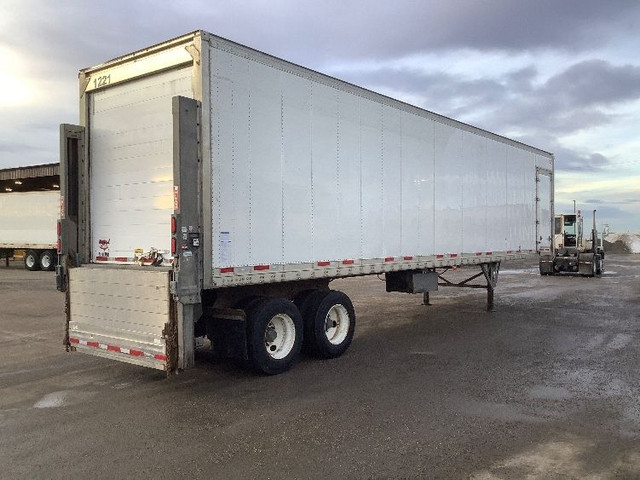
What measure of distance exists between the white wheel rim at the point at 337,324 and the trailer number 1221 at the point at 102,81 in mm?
4814

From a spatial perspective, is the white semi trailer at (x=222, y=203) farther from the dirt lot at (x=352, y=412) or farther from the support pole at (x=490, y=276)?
the support pole at (x=490, y=276)

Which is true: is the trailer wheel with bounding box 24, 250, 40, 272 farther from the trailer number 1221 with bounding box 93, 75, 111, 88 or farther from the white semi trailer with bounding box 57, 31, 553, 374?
the trailer number 1221 with bounding box 93, 75, 111, 88

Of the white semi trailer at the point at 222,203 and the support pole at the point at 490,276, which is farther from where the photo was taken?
the support pole at the point at 490,276

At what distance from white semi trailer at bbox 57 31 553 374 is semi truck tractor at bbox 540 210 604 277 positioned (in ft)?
Answer: 64.3

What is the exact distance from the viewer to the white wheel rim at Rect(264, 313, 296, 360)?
773 centimetres

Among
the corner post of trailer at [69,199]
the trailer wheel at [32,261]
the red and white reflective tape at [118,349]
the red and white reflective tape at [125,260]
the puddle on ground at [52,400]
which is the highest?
the corner post of trailer at [69,199]

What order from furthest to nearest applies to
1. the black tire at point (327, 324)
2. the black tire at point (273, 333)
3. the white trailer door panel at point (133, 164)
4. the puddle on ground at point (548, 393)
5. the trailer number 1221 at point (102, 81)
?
1. the black tire at point (327, 324)
2. the trailer number 1221 at point (102, 81)
3. the black tire at point (273, 333)
4. the white trailer door panel at point (133, 164)
5. the puddle on ground at point (548, 393)

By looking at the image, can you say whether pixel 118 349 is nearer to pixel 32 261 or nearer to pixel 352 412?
pixel 352 412

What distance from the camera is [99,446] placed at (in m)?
5.11

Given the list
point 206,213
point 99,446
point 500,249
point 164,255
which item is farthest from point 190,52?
point 500,249

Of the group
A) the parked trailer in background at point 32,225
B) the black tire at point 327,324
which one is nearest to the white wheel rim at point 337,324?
the black tire at point 327,324

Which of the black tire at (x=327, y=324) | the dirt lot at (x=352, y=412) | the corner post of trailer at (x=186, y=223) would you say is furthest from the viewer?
the black tire at (x=327, y=324)

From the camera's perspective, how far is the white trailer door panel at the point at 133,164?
23.4ft

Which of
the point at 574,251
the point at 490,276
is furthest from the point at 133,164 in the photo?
the point at 574,251
